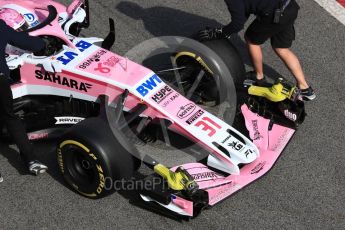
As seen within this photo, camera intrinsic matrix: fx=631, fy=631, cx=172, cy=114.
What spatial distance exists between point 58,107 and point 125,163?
3.84 ft

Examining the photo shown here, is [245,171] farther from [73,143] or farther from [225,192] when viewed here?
[73,143]

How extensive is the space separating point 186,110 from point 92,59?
42.3 inches

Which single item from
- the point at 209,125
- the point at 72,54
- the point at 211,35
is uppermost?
the point at 72,54

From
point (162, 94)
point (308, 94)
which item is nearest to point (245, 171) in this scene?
point (162, 94)

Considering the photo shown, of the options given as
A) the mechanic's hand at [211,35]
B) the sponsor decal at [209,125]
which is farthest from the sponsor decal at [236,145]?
the mechanic's hand at [211,35]

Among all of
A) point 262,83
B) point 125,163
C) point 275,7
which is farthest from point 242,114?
point 125,163

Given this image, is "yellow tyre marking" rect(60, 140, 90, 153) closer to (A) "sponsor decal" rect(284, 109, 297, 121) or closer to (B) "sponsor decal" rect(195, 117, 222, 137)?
(B) "sponsor decal" rect(195, 117, 222, 137)

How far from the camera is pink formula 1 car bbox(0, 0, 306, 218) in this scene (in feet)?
18.3

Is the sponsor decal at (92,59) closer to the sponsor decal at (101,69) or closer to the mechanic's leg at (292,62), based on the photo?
the sponsor decal at (101,69)

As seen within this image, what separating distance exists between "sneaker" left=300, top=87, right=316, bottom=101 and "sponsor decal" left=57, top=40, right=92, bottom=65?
8.14 ft

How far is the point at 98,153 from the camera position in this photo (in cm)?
549

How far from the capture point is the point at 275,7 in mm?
6598

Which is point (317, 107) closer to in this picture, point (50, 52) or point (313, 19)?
point (313, 19)

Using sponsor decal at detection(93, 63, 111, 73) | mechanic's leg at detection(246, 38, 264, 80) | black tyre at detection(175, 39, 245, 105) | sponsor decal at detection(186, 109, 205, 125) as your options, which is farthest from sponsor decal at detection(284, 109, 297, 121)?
sponsor decal at detection(93, 63, 111, 73)
